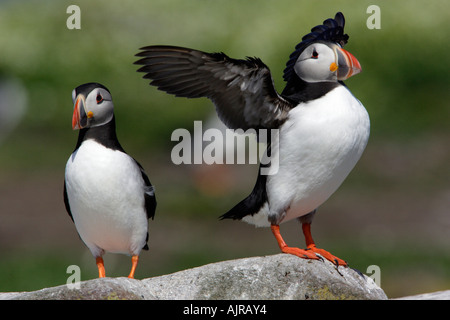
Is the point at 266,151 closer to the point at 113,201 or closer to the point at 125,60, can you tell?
the point at 113,201

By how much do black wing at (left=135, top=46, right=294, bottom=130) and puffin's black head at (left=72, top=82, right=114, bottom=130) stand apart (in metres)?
0.41

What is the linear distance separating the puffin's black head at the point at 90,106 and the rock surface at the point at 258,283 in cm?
136

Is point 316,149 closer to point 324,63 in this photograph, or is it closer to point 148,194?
point 324,63

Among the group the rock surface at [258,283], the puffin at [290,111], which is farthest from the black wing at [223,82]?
the rock surface at [258,283]

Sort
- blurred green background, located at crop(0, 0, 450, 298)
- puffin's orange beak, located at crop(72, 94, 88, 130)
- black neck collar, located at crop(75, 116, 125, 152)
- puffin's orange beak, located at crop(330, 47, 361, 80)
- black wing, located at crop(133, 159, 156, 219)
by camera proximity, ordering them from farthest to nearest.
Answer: blurred green background, located at crop(0, 0, 450, 298) → black wing, located at crop(133, 159, 156, 219) → black neck collar, located at crop(75, 116, 125, 152) → puffin's orange beak, located at crop(330, 47, 361, 80) → puffin's orange beak, located at crop(72, 94, 88, 130)

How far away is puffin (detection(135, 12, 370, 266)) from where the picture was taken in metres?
7.49

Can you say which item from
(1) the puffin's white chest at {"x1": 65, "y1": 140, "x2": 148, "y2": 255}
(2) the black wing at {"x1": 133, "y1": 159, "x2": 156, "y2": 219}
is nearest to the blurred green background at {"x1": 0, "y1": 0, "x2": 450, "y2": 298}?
(2) the black wing at {"x1": 133, "y1": 159, "x2": 156, "y2": 219}

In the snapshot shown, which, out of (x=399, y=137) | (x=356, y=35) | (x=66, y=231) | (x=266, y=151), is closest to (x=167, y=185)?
(x=66, y=231)

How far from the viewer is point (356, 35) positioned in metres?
24.8

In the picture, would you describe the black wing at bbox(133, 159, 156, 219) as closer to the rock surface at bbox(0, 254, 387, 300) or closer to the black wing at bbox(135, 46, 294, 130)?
the rock surface at bbox(0, 254, 387, 300)

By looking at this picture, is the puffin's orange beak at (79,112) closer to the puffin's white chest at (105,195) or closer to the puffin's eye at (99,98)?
the puffin's eye at (99,98)

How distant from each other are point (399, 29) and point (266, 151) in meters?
18.2

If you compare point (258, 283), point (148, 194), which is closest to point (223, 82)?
point (148, 194)

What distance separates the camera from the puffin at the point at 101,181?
24.7 feet
